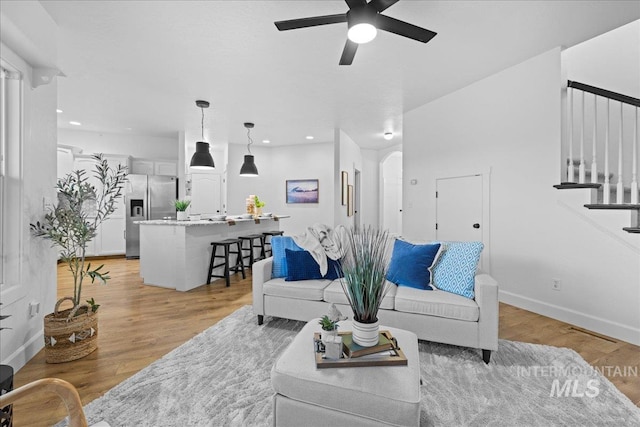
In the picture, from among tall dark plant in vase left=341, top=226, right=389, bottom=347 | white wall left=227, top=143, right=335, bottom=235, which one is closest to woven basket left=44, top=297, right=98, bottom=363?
tall dark plant in vase left=341, top=226, right=389, bottom=347

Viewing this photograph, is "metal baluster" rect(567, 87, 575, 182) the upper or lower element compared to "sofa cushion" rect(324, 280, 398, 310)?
upper

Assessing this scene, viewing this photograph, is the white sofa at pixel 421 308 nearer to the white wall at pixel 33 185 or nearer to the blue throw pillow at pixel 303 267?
the blue throw pillow at pixel 303 267

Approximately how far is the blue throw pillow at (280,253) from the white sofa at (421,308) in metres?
0.17

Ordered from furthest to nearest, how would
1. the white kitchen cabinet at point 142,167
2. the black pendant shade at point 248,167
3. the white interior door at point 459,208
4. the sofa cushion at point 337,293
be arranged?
the white kitchen cabinet at point 142,167, the black pendant shade at point 248,167, the white interior door at point 459,208, the sofa cushion at point 337,293

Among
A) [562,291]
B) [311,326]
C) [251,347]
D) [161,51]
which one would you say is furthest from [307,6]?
[562,291]

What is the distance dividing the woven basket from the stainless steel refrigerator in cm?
419

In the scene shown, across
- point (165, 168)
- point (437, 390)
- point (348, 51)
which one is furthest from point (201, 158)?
point (437, 390)

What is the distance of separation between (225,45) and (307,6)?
1004 millimetres

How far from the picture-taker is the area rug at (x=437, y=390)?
1.64m

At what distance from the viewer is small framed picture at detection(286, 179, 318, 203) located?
25.0 ft

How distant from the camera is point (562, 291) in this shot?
309 centimetres

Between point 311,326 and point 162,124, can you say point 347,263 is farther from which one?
point 162,124

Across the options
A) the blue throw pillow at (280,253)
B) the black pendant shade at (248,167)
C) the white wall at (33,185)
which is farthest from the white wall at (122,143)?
the blue throw pillow at (280,253)

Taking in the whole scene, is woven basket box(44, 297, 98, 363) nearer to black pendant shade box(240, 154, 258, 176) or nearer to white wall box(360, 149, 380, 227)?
black pendant shade box(240, 154, 258, 176)
